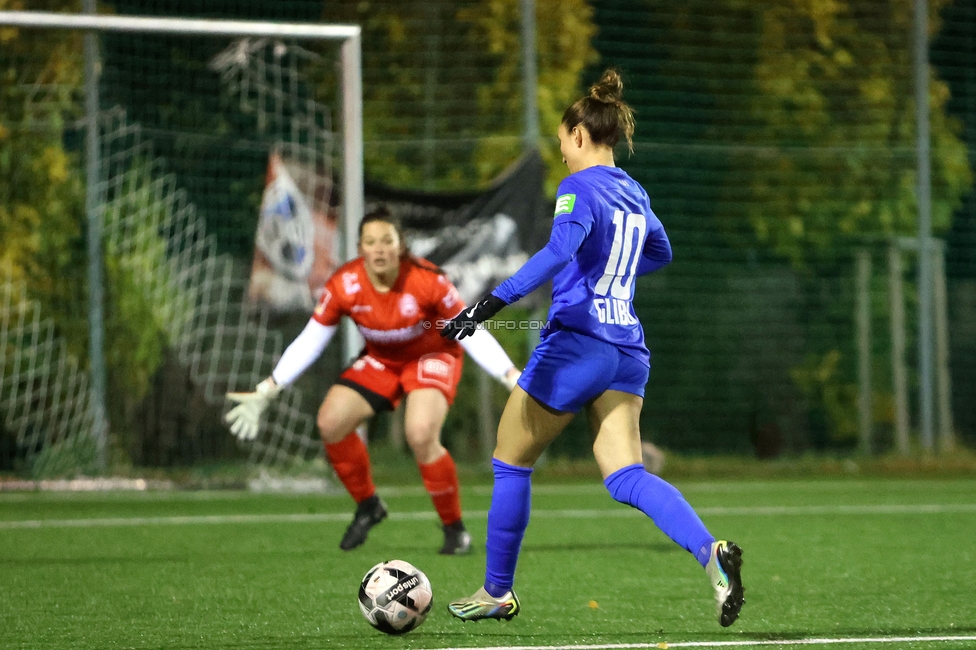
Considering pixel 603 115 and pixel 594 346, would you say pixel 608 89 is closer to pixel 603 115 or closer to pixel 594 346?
pixel 603 115

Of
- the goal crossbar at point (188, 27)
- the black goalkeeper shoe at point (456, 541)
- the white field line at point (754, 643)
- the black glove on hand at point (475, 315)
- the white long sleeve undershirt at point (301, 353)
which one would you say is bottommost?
the black goalkeeper shoe at point (456, 541)

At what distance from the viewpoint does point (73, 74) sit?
11.0 m

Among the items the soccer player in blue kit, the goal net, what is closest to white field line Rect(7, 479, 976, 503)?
the goal net

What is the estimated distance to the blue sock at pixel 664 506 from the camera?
419cm

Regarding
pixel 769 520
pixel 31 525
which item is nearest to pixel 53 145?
pixel 31 525

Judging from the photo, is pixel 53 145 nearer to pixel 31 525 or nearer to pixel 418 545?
pixel 31 525

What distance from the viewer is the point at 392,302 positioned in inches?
268

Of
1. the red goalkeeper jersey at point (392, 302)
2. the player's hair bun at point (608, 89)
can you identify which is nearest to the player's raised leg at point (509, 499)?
the player's hair bun at point (608, 89)

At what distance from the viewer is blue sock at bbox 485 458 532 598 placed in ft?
15.2

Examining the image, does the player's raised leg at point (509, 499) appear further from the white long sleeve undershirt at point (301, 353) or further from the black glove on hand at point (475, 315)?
the white long sleeve undershirt at point (301, 353)

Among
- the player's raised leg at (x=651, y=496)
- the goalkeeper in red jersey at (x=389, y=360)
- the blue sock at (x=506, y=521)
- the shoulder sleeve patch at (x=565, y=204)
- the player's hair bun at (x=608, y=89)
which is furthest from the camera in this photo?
the goalkeeper in red jersey at (x=389, y=360)

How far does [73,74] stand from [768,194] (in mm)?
6736

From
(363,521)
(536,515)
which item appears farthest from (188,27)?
(363,521)

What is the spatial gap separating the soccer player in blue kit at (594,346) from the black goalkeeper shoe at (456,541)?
215 centimetres
